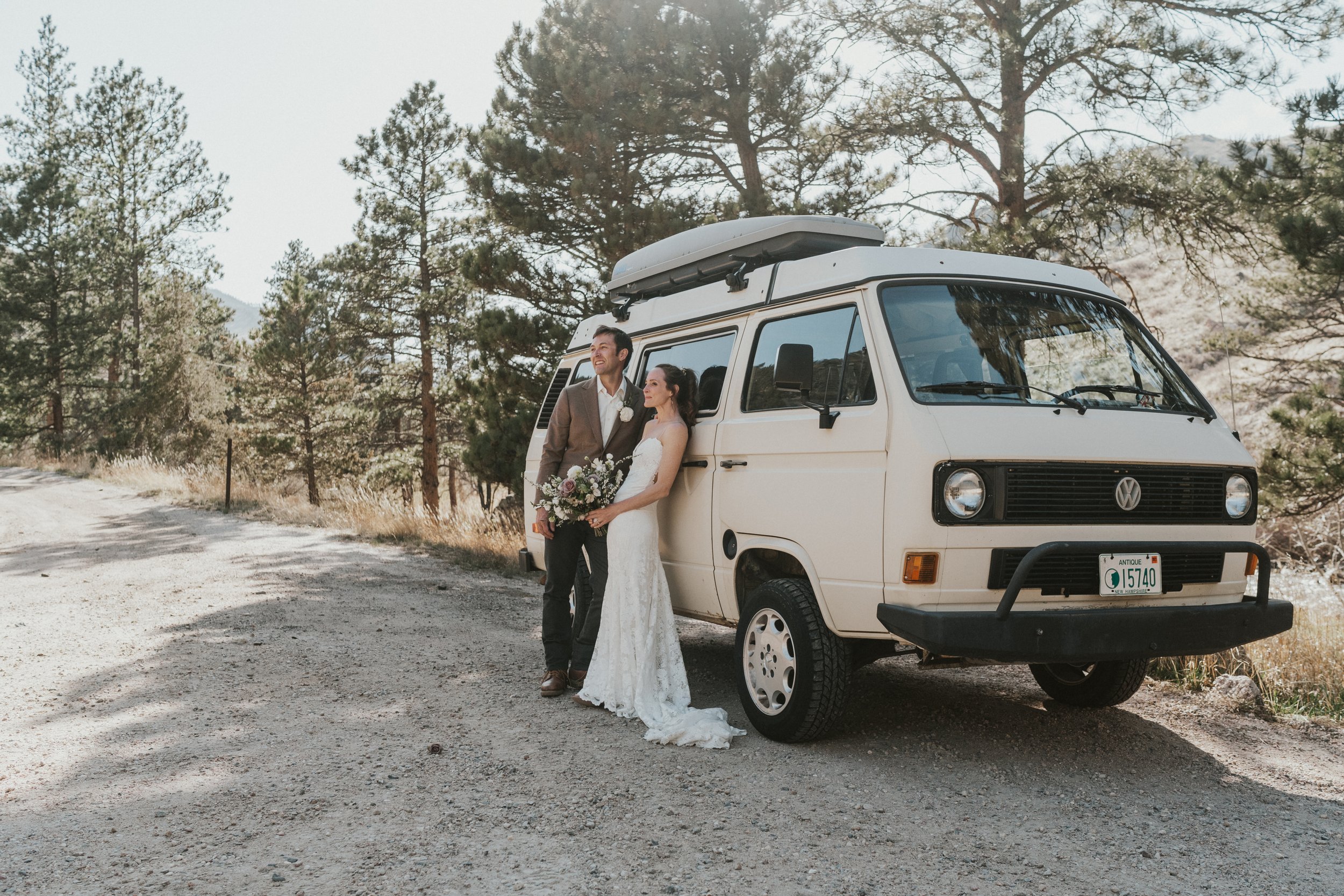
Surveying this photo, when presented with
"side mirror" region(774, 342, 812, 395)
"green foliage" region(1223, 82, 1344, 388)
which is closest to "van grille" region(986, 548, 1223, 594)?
"side mirror" region(774, 342, 812, 395)

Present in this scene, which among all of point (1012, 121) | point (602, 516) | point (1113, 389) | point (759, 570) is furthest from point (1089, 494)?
point (1012, 121)

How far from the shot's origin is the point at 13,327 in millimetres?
33844

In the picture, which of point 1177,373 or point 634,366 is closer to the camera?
point 1177,373

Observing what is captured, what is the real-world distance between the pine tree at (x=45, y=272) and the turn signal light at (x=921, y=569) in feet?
123

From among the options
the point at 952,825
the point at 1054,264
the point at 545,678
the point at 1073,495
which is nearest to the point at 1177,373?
the point at 1054,264

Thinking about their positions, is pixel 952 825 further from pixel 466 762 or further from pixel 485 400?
pixel 485 400

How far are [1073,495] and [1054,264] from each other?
1.60m

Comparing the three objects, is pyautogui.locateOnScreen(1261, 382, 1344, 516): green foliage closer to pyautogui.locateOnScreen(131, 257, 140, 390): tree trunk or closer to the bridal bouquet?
the bridal bouquet

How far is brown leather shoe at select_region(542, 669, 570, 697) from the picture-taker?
580 cm

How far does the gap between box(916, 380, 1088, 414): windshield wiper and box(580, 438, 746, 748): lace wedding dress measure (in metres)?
1.67

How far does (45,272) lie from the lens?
112 ft

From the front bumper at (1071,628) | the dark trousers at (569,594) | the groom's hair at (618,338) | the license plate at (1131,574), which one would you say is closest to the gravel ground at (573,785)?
the dark trousers at (569,594)

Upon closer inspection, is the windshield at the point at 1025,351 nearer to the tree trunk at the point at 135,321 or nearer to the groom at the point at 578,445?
the groom at the point at 578,445

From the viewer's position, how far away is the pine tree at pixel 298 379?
96.8 feet
